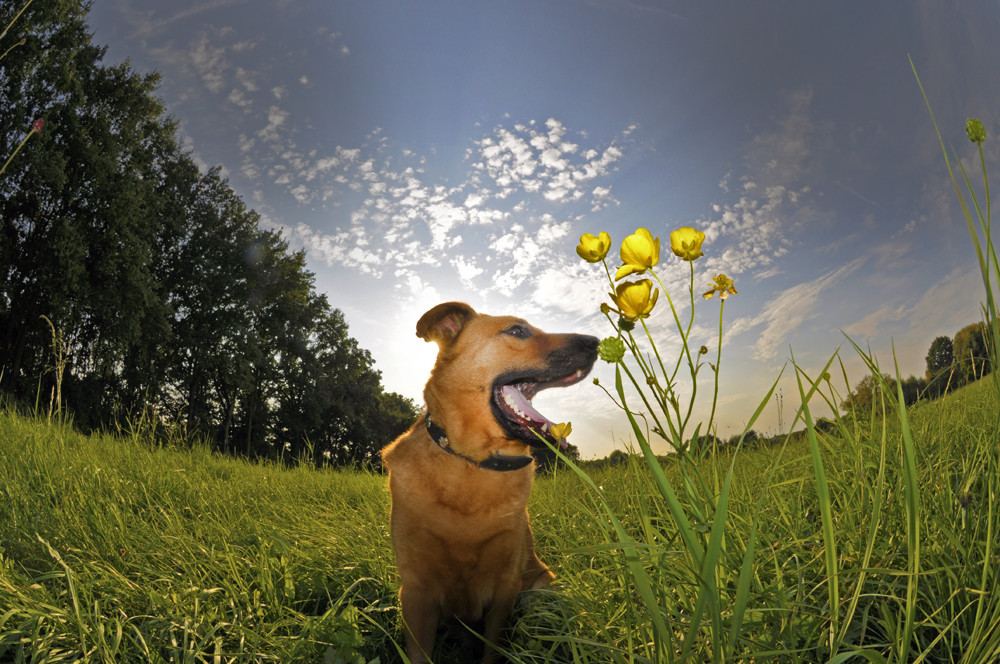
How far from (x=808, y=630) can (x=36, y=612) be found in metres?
3.20

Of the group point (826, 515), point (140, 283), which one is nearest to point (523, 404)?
point (826, 515)

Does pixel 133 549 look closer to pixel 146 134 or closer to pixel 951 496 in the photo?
pixel 951 496

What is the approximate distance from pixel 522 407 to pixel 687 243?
1.74 meters

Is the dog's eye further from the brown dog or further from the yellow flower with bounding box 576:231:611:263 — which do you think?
the yellow flower with bounding box 576:231:611:263

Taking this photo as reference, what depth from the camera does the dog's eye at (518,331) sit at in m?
3.52

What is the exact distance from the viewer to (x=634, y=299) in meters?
1.45

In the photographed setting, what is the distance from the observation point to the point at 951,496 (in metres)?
1.99

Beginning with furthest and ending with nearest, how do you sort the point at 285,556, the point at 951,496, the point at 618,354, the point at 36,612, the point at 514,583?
the point at 285,556
the point at 514,583
the point at 36,612
the point at 951,496
the point at 618,354

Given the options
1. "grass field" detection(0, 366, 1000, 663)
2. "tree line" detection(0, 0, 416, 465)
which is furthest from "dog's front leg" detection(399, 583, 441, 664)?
"tree line" detection(0, 0, 416, 465)

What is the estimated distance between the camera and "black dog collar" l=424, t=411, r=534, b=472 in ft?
9.98

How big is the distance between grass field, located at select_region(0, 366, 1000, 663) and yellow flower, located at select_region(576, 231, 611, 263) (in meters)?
0.64

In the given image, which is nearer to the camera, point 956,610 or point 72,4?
point 956,610

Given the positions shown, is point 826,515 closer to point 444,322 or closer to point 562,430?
point 562,430

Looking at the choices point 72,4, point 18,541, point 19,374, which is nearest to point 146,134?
point 72,4
